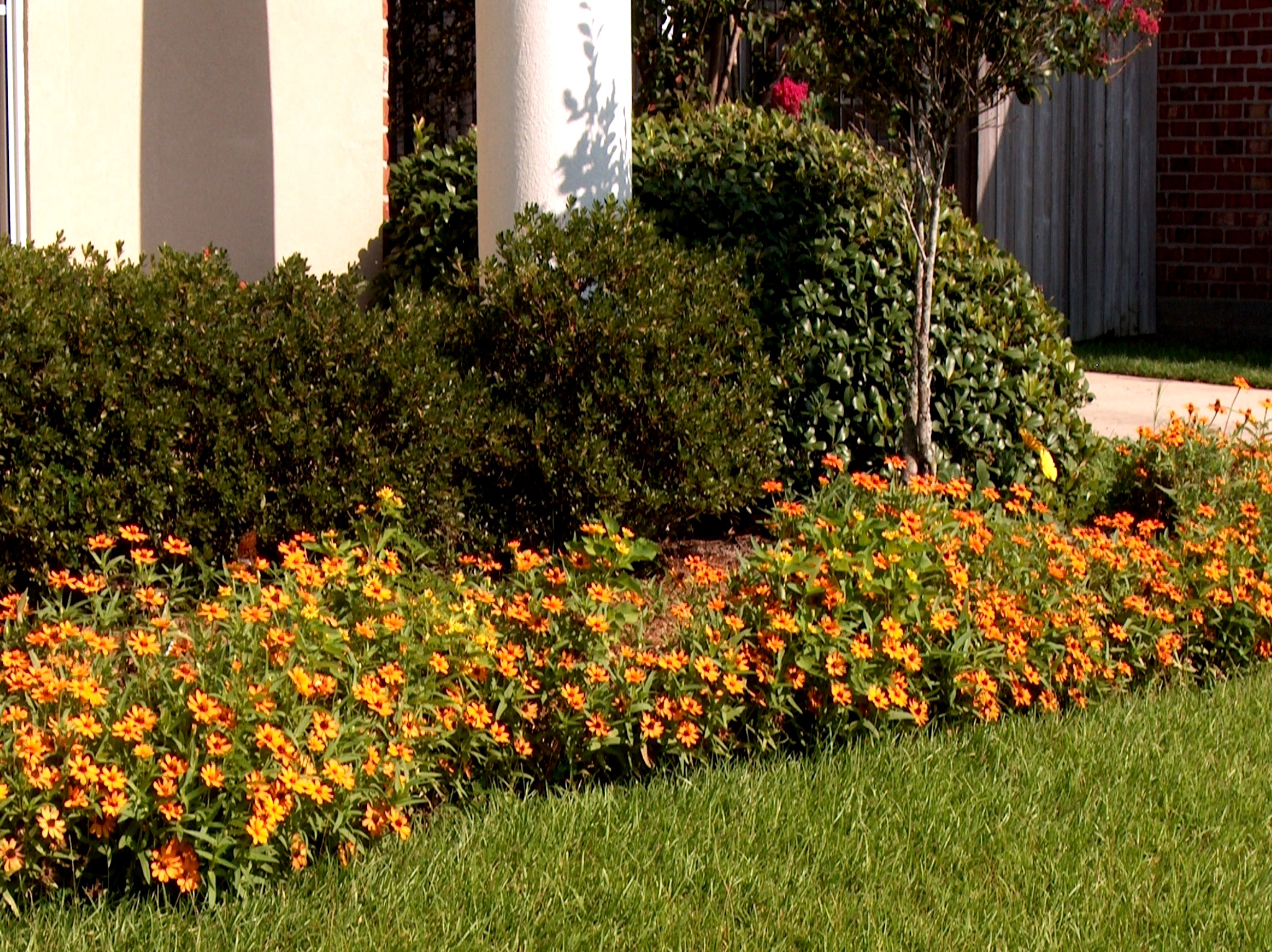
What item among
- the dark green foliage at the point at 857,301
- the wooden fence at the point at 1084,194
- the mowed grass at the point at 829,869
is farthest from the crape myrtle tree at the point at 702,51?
the mowed grass at the point at 829,869

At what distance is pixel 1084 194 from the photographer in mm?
13008

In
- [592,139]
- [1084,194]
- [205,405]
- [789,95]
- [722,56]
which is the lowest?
Result: [205,405]

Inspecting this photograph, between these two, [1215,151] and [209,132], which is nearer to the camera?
[209,132]

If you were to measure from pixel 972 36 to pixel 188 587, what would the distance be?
339cm

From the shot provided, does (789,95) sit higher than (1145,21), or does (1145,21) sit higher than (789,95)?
(789,95)

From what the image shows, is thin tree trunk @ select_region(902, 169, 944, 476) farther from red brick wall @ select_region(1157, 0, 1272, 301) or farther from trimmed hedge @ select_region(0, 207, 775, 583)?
red brick wall @ select_region(1157, 0, 1272, 301)

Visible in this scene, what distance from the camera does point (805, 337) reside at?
5.96 m

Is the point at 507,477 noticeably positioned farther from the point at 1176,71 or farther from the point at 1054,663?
the point at 1176,71

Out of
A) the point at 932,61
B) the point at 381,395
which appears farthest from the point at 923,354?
the point at 381,395

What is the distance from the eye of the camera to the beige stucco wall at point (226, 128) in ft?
21.4

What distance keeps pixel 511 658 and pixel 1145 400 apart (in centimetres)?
675

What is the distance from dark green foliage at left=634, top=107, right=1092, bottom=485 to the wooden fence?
524cm

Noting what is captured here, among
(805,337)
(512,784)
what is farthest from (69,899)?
(805,337)

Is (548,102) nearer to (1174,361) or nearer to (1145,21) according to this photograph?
(1145,21)
